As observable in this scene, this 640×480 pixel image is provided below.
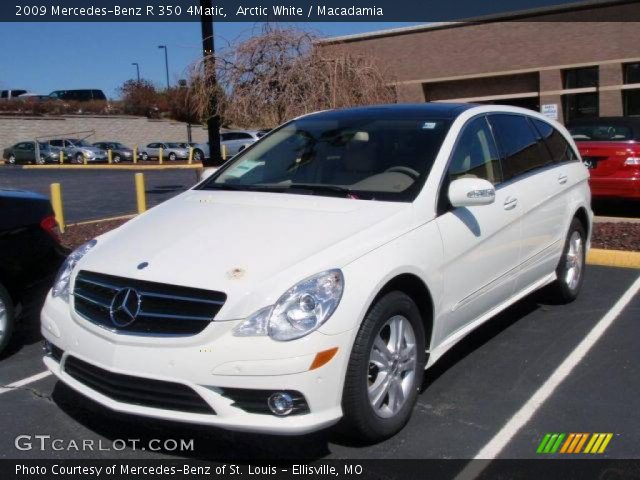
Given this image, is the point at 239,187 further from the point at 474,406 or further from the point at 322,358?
the point at 474,406

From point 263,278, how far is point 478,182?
1536mm

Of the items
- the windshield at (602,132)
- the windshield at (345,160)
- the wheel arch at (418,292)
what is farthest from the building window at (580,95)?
the wheel arch at (418,292)

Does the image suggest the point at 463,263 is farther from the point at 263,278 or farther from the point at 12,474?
the point at 12,474

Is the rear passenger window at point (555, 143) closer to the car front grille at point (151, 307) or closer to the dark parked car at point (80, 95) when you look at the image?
the car front grille at point (151, 307)

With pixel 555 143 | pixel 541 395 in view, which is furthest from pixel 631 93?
pixel 541 395

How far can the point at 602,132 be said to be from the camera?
10.5 metres

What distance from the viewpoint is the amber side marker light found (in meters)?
3.11

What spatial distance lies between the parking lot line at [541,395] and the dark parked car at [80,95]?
201 ft

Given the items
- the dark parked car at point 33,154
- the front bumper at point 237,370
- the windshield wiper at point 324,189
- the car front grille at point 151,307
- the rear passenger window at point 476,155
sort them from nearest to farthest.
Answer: the front bumper at point 237,370
the car front grille at point 151,307
the windshield wiper at point 324,189
the rear passenger window at point 476,155
the dark parked car at point 33,154

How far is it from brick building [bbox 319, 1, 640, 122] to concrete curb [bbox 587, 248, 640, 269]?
1563 cm

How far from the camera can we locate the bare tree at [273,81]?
37.5ft

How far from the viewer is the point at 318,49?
12.1 meters

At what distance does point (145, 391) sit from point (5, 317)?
2213 mm

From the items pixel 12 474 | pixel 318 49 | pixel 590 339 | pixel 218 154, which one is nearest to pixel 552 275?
pixel 590 339
